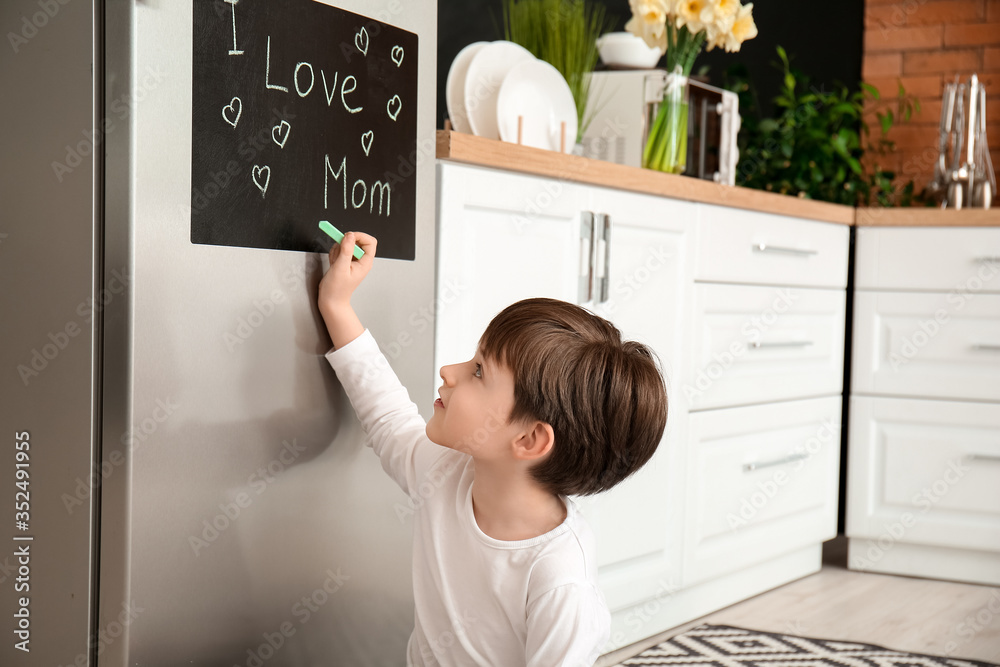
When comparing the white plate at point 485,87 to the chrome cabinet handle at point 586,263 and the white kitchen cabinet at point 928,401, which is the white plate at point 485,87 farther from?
the white kitchen cabinet at point 928,401

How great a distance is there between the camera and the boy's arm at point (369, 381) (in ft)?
3.55

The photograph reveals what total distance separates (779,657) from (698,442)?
1.38ft

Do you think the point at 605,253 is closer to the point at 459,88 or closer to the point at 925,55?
the point at 459,88

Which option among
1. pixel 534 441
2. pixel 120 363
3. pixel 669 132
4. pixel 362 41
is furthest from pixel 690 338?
pixel 120 363

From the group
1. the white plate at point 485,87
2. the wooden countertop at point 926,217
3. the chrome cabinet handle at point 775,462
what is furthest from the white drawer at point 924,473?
the white plate at point 485,87

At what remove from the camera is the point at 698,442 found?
1.96 metres

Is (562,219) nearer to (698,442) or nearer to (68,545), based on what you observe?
(698,442)

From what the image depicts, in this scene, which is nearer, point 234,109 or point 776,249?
point 234,109

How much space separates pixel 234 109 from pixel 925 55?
2717 mm

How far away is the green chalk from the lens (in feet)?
3.53

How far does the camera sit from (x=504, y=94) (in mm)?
1685


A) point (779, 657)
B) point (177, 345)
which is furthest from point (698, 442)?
point (177, 345)

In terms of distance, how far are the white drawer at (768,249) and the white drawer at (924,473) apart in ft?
1.20

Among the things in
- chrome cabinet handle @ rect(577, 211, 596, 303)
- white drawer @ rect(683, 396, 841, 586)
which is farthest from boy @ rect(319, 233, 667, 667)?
white drawer @ rect(683, 396, 841, 586)
